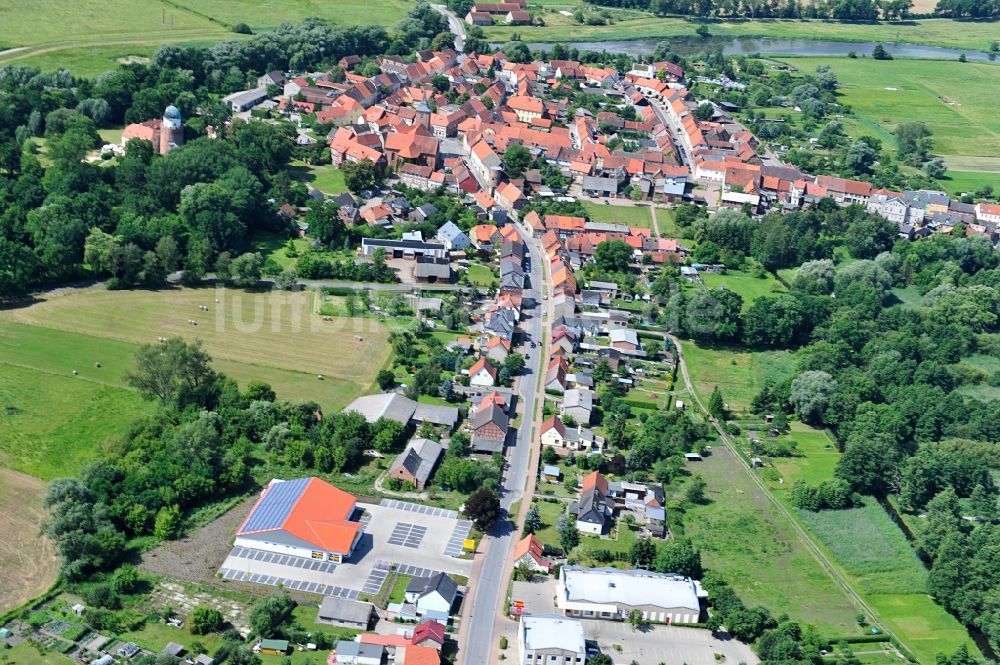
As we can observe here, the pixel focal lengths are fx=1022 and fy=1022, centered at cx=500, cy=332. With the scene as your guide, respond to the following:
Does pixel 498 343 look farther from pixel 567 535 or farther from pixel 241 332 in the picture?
pixel 567 535

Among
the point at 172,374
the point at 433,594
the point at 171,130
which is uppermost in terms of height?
the point at 171,130

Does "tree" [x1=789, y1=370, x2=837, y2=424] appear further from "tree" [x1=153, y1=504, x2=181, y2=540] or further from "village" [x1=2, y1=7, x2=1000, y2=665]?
"tree" [x1=153, y1=504, x2=181, y2=540]

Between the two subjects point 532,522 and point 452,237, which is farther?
point 452,237

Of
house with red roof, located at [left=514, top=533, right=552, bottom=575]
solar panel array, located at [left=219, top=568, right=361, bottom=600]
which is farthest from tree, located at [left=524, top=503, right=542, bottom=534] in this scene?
solar panel array, located at [left=219, top=568, right=361, bottom=600]

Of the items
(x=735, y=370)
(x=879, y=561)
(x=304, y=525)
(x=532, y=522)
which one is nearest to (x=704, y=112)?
(x=735, y=370)

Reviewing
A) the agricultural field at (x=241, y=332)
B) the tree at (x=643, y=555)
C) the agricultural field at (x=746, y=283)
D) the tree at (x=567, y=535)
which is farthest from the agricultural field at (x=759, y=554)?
the agricultural field at (x=746, y=283)

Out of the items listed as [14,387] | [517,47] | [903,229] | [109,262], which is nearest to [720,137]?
[903,229]
